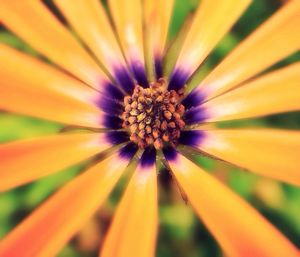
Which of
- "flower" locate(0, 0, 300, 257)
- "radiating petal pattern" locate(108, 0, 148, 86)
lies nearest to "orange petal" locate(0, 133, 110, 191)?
"flower" locate(0, 0, 300, 257)

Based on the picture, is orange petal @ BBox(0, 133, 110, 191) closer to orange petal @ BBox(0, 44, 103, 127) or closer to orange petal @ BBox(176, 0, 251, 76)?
orange petal @ BBox(0, 44, 103, 127)

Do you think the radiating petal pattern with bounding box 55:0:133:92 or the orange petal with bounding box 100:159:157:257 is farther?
the radiating petal pattern with bounding box 55:0:133:92

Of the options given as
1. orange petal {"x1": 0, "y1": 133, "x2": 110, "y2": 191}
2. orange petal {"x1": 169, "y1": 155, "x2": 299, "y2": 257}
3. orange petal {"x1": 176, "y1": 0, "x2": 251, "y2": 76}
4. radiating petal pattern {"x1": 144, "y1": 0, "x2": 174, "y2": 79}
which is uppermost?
radiating petal pattern {"x1": 144, "y1": 0, "x2": 174, "y2": 79}

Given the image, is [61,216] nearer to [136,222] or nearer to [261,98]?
[136,222]

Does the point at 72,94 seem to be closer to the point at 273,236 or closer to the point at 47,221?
the point at 47,221

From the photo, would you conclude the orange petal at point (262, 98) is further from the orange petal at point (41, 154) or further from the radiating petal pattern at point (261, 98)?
the orange petal at point (41, 154)

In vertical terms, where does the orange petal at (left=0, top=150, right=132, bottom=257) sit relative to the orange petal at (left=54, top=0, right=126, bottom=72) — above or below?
below

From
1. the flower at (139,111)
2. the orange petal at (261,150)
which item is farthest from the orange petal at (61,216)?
the orange petal at (261,150)
